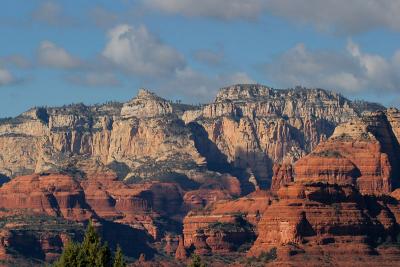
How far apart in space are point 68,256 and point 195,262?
9.80 m

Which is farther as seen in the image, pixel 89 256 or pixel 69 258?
pixel 89 256

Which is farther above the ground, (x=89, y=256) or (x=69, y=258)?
(x=89, y=256)

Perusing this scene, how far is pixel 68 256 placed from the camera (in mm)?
156500

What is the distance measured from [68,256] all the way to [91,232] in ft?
11.8

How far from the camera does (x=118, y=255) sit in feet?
504

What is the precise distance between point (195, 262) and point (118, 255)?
5.45m

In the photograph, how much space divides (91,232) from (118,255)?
21.0 feet

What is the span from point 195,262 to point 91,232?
10.2 metres

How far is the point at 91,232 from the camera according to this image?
15938cm

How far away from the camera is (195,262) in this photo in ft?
501

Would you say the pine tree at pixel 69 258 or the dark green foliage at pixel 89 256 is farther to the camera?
the pine tree at pixel 69 258

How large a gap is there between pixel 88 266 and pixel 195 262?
8126mm

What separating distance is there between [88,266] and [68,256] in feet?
6.01

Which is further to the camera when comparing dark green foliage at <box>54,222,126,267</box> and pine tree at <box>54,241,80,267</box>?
→ pine tree at <box>54,241,80,267</box>
